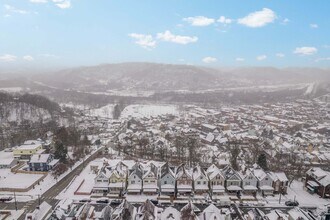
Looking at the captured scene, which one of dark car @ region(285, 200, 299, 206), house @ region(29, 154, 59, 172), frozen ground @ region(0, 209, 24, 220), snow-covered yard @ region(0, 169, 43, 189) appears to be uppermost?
house @ region(29, 154, 59, 172)

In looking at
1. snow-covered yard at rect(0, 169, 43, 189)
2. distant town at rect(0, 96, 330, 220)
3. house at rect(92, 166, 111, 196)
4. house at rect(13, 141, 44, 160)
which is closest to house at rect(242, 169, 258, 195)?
distant town at rect(0, 96, 330, 220)

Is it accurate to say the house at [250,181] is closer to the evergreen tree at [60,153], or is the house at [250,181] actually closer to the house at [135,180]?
the house at [135,180]

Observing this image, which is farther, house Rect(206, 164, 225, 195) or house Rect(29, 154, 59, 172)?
house Rect(29, 154, 59, 172)

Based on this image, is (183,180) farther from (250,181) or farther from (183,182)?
(250,181)

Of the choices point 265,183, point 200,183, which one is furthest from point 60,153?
point 265,183

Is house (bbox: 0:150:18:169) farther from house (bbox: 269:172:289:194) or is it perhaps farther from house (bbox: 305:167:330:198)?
house (bbox: 305:167:330:198)

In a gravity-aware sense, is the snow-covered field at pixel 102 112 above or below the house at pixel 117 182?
below

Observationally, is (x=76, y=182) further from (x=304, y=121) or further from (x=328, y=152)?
(x=304, y=121)

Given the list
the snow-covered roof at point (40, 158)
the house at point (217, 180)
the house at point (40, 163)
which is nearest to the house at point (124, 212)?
the house at point (217, 180)

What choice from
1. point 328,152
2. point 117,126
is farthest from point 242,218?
point 117,126

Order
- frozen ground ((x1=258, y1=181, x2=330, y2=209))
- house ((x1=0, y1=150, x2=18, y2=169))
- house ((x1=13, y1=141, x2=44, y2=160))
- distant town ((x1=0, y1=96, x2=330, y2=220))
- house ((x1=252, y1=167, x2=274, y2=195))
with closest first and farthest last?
distant town ((x1=0, y1=96, x2=330, y2=220)), frozen ground ((x1=258, y1=181, x2=330, y2=209)), house ((x1=252, y1=167, x2=274, y2=195)), house ((x1=0, y1=150, x2=18, y2=169)), house ((x1=13, y1=141, x2=44, y2=160))
